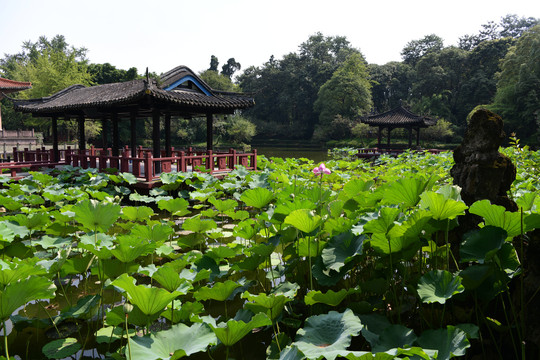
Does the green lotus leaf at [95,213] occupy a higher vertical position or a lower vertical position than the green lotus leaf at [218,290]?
higher

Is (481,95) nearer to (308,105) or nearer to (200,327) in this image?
(308,105)

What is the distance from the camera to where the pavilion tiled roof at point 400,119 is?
2102cm

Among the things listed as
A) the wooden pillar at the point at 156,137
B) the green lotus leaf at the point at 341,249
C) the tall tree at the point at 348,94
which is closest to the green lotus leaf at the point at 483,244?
the green lotus leaf at the point at 341,249

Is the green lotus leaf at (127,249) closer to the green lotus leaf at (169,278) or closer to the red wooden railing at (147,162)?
the green lotus leaf at (169,278)

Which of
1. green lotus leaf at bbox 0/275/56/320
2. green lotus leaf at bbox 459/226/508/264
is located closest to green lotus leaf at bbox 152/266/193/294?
green lotus leaf at bbox 0/275/56/320

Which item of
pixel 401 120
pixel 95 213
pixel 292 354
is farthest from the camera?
pixel 401 120

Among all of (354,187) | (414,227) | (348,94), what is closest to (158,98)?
(354,187)

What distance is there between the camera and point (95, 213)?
9.04ft

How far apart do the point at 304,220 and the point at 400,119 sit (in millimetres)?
20862

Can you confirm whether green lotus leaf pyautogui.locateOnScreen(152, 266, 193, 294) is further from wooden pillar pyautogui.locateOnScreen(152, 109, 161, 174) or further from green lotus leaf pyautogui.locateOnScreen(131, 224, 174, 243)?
wooden pillar pyautogui.locateOnScreen(152, 109, 161, 174)

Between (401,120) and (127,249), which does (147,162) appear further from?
(401,120)

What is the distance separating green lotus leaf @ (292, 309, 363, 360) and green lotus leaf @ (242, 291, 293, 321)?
255mm

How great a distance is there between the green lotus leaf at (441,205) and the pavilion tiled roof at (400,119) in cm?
2053

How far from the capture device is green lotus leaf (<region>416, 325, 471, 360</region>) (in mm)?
1513
